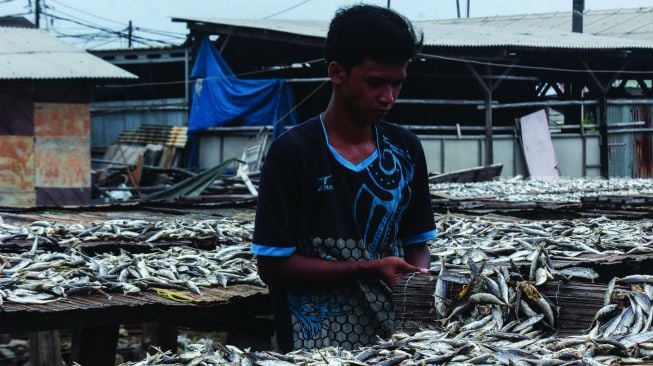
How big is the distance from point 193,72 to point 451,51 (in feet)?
19.0

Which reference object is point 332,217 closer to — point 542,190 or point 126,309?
point 126,309

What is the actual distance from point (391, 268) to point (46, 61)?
16.4 meters

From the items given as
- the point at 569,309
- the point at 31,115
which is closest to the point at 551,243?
the point at 569,309

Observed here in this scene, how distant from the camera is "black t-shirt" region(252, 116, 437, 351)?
3.59 m

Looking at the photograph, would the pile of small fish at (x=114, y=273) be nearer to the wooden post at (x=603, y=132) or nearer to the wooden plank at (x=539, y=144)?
the wooden plank at (x=539, y=144)

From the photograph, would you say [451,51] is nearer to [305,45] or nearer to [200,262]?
[305,45]

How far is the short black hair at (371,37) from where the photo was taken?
3.58 meters

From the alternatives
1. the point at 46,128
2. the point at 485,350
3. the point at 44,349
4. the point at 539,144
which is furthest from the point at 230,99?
the point at 485,350

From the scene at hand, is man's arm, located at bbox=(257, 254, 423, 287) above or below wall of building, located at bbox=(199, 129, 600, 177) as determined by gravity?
below

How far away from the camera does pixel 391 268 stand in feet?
12.1

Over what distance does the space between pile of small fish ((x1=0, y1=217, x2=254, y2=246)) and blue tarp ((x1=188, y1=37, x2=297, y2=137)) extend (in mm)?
13928

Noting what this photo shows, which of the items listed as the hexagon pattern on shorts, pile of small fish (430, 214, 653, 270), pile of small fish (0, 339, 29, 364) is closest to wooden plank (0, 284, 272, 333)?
pile of small fish (430, 214, 653, 270)

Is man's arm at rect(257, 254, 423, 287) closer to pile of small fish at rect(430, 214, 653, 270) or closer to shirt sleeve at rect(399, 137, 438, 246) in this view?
shirt sleeve at rect(399, 137, 438, 246)

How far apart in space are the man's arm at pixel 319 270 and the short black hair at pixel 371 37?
665 millimetres
